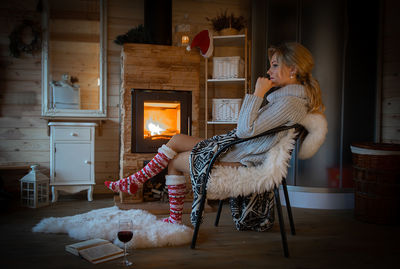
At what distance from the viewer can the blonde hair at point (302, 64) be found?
5.98 ft

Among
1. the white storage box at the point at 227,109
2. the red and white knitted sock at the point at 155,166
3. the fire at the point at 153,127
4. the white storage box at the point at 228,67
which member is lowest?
the red and white knitted sock at the point at 155,166

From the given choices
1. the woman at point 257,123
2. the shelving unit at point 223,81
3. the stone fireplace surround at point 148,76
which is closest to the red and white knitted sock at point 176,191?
the woman at point 257,123

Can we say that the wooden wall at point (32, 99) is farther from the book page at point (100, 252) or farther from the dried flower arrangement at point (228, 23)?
the book page at point (100, 252)

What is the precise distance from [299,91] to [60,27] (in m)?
2.59

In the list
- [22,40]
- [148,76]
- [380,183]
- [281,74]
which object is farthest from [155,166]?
[22,40]

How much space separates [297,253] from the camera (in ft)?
5.83

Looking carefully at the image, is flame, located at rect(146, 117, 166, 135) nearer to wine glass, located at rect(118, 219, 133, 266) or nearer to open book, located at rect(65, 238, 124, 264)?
open book, located at rect(65, 238, 124, 264)

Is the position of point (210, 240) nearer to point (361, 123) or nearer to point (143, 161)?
point (143, 161)

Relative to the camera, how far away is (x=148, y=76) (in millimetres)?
2994

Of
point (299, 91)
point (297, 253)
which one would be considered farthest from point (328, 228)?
point (299, 91)

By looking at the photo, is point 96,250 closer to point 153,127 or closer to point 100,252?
point 100,252

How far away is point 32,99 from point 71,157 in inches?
30.8

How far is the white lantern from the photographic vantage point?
2.76 meters

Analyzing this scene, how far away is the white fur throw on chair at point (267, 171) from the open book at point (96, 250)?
0.59 m
